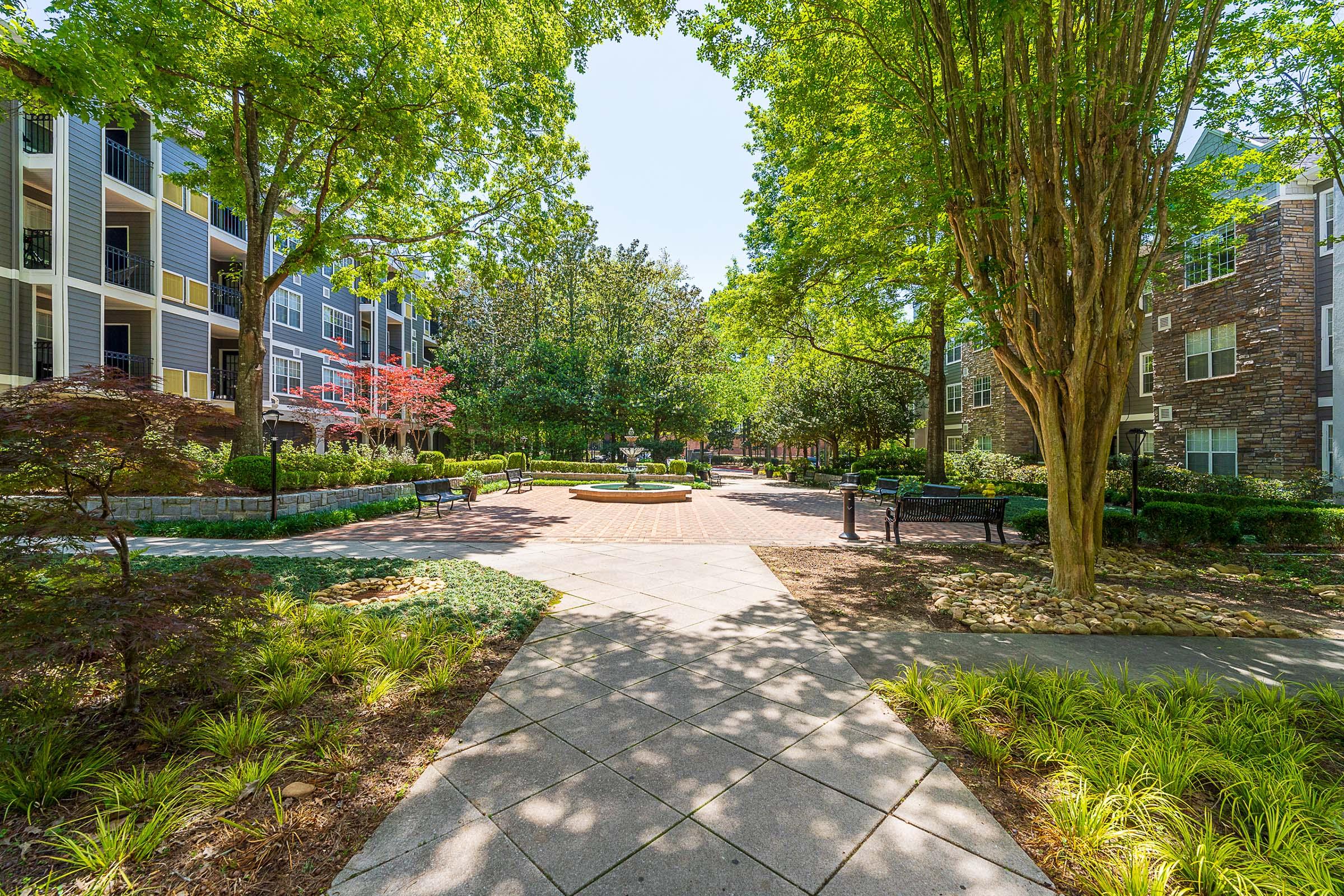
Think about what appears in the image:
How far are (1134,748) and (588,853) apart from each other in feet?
9.11

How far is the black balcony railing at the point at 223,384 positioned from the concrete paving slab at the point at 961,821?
24.6 metres

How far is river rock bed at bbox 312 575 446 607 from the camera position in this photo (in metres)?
5.31

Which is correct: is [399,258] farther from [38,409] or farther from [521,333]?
[521,333]

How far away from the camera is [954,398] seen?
27.1m

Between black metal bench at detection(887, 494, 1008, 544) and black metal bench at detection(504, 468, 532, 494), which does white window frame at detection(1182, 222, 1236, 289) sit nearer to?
black metal bench at detection(887, 494, 1008, 544)

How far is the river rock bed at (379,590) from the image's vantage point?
531 cm

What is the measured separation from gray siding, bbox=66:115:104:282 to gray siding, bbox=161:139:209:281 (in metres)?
1.94

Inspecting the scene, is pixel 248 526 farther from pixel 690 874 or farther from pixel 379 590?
pixel 690 874

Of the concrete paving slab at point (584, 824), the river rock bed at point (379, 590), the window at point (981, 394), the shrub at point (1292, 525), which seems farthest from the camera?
the window at point (981, 394)

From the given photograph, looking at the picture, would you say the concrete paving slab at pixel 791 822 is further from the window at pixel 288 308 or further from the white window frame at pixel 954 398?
the white window frame at pixel 954 398

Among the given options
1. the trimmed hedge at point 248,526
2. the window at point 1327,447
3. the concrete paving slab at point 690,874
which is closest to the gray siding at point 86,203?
the trimmed hedge at point 248,526

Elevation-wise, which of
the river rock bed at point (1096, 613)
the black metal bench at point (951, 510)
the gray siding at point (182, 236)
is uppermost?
the gray siding at point (182, 236)

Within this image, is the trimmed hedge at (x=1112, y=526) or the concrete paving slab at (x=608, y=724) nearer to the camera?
the concrete paving slab at (x=608, y=724)

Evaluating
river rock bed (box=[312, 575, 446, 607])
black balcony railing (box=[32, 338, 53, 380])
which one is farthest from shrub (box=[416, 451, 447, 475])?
river rock bed (box=[312, 575, 446, 607])
